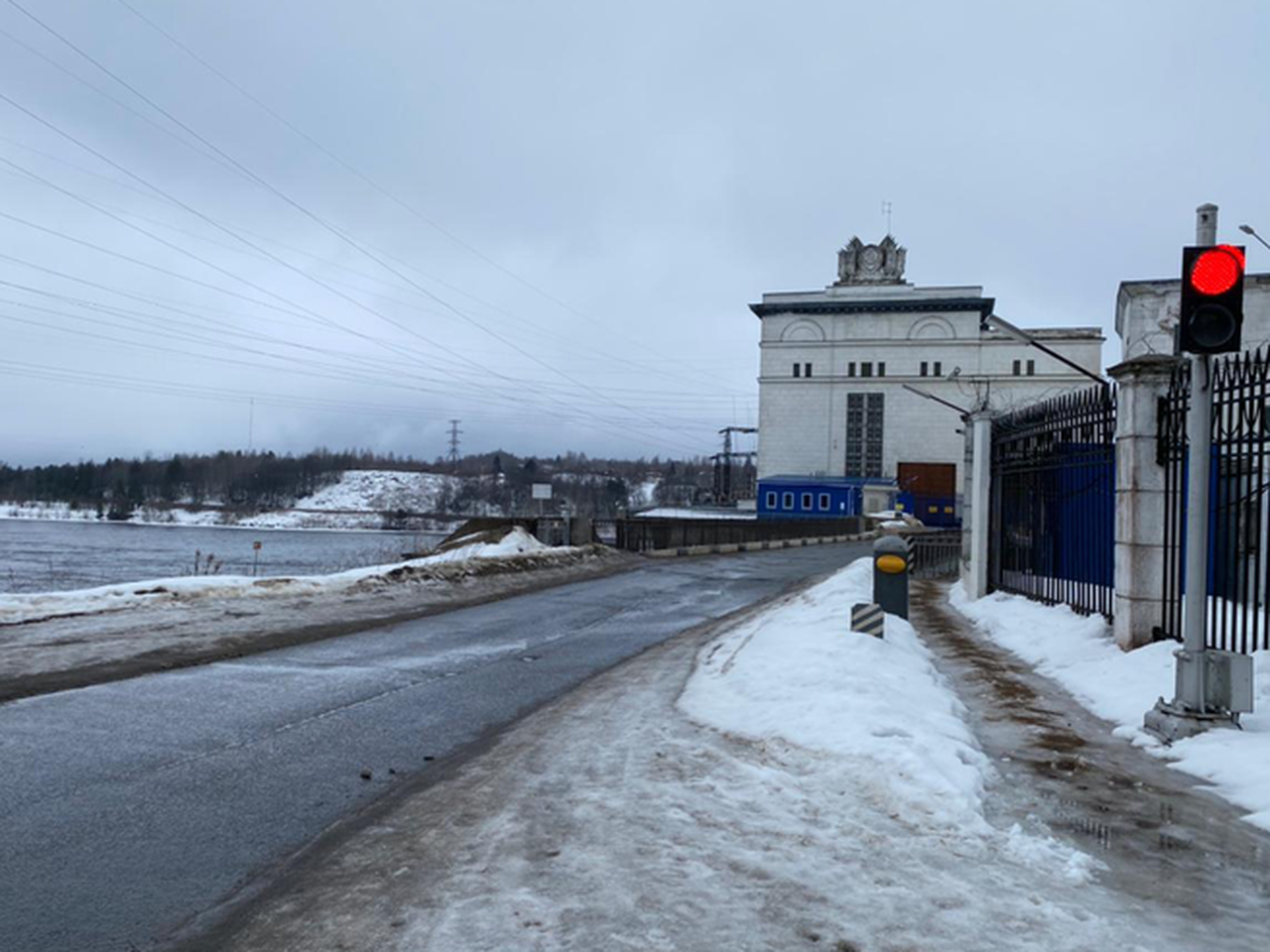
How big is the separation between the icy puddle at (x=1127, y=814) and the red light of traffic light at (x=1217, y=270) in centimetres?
353

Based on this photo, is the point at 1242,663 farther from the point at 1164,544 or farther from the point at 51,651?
the point at 51,651

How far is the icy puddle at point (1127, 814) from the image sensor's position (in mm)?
4453

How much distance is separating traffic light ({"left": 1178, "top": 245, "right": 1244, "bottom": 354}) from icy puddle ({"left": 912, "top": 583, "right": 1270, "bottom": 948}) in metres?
3.15

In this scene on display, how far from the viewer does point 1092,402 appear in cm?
1217

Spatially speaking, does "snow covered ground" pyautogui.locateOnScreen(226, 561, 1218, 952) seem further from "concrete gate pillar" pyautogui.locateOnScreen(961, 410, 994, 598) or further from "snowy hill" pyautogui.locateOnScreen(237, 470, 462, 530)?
"snowy hill" pyautogui.locateOnScreen(237, 470, 462, 530)

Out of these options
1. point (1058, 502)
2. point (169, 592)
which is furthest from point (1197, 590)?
point (169, 592)

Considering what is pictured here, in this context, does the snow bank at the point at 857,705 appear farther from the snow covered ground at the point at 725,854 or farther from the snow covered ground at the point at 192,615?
the snow covered ground at the point at 192,615

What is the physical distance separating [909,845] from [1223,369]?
6479 millimetres

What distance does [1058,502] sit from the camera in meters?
14.1

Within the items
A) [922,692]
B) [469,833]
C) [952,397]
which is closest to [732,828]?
[469,833]

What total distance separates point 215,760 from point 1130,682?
8.13 metres

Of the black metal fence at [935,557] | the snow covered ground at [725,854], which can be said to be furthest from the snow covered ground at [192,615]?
the black metal fence at [935,557]

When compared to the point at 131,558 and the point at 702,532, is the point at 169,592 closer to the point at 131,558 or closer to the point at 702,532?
the point at 702,532

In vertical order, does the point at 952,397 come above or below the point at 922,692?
above
